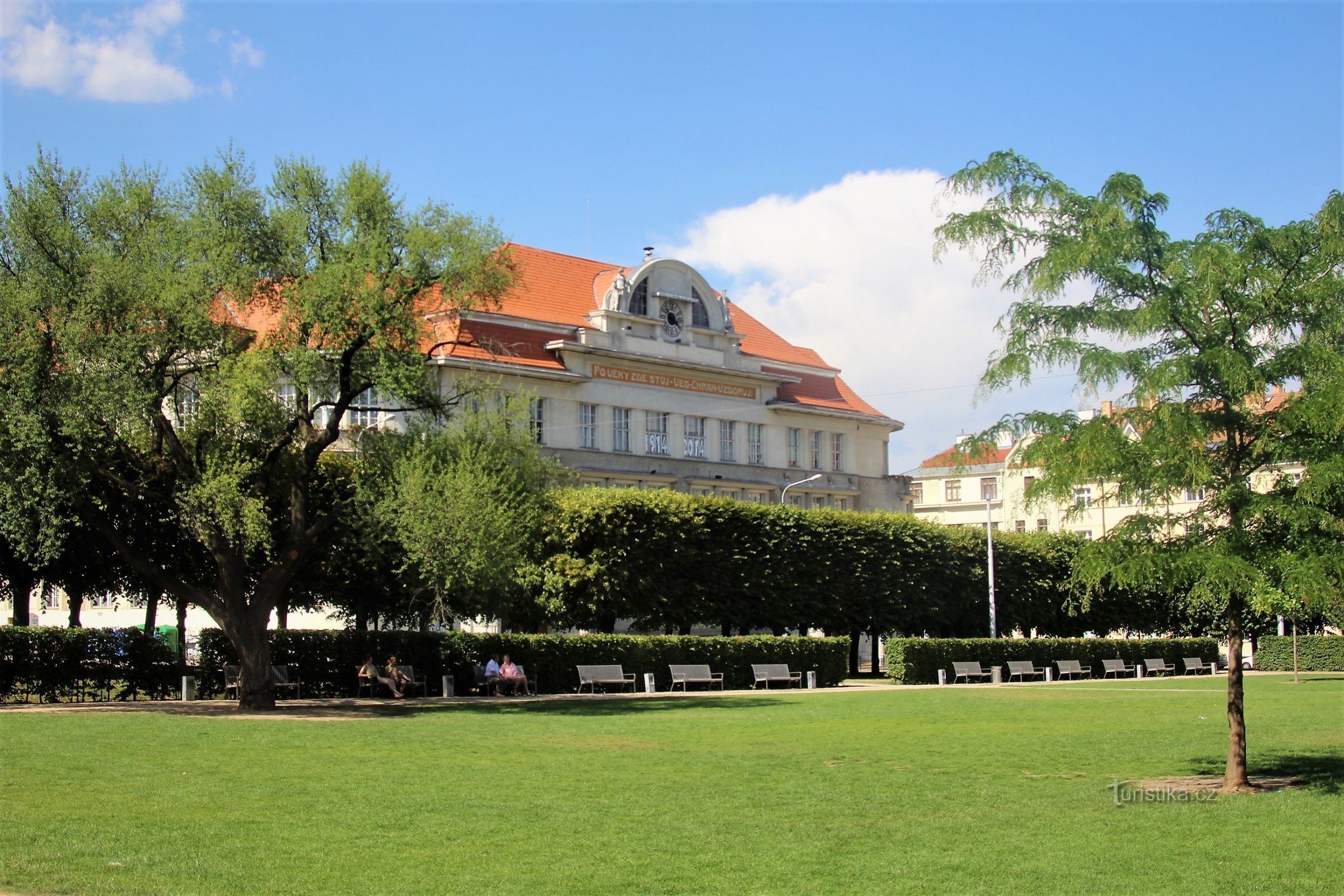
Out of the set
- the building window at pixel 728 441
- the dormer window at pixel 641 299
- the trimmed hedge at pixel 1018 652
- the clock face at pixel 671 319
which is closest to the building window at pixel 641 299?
the dormer window at pixel 641 299

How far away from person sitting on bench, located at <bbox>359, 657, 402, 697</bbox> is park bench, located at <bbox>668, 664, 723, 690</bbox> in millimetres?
8675

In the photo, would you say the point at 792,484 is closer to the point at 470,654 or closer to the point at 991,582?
the point at 991,582

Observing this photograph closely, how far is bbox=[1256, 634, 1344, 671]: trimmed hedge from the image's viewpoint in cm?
5566

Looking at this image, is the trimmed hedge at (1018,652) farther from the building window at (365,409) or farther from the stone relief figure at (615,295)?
the stone relief figure at (615,295)

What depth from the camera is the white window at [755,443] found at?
2697 inches

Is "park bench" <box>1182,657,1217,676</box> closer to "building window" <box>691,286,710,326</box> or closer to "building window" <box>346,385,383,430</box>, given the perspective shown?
"building window" <box>691,286,710,326</box>

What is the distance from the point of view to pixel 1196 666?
54281mm

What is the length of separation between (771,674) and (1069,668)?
14.7m

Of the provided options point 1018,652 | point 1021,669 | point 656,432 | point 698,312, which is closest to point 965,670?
point 1021,669

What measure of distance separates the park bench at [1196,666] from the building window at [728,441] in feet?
77.9

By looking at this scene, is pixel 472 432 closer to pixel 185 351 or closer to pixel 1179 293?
pixel 185 351

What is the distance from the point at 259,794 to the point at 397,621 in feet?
99.1

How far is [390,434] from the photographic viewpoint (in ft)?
101

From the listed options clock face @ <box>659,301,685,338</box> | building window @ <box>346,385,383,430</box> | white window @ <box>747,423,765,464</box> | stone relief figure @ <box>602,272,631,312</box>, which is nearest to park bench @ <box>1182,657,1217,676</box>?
white window @ <box>747,423,765,464</box>
